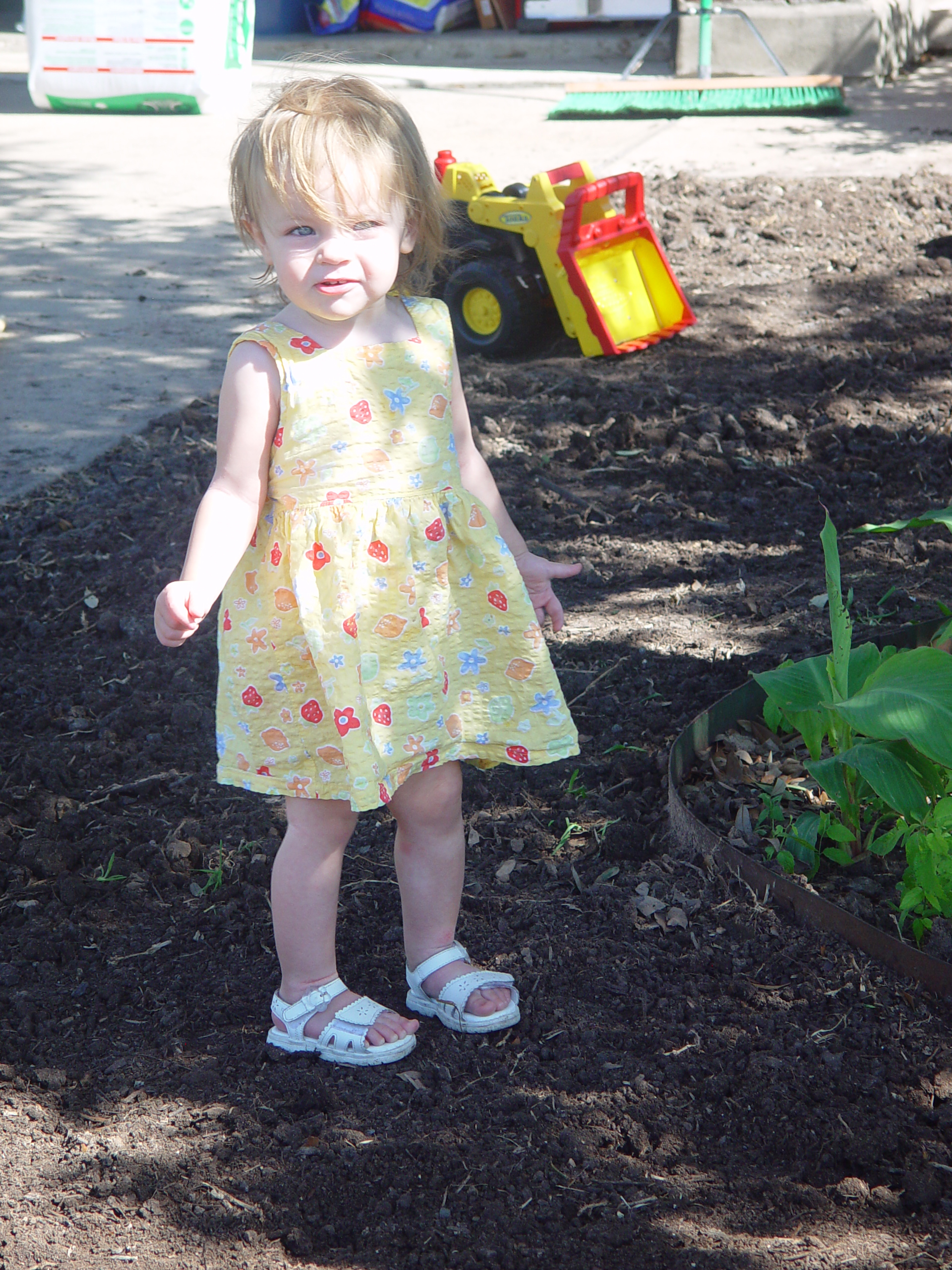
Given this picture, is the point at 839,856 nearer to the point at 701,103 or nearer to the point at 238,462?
the point at 238,462

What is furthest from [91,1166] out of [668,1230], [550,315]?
[550,315]

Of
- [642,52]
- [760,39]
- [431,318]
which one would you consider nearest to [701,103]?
[760,39]

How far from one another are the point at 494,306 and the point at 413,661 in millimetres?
3397

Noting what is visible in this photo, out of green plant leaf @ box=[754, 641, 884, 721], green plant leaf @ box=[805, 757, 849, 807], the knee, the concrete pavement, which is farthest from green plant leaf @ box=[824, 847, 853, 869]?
the concrete pavement

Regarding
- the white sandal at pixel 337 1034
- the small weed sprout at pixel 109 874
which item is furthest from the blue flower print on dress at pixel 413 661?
the small weed sprout at pixel 109 874

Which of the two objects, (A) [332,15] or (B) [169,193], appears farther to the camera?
(A) [332,15]

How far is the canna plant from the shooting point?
1999 millimetres

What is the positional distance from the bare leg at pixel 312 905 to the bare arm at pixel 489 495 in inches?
18.9

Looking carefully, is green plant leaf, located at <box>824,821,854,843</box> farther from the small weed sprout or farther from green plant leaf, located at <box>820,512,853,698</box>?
the small weed sprout

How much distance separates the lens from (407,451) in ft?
6.02

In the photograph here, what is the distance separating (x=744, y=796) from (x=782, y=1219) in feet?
3.10

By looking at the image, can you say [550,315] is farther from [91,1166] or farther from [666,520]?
[91,1166]

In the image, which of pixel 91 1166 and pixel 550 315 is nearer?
pixel 91 1166

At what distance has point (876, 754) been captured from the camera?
2100 mm
